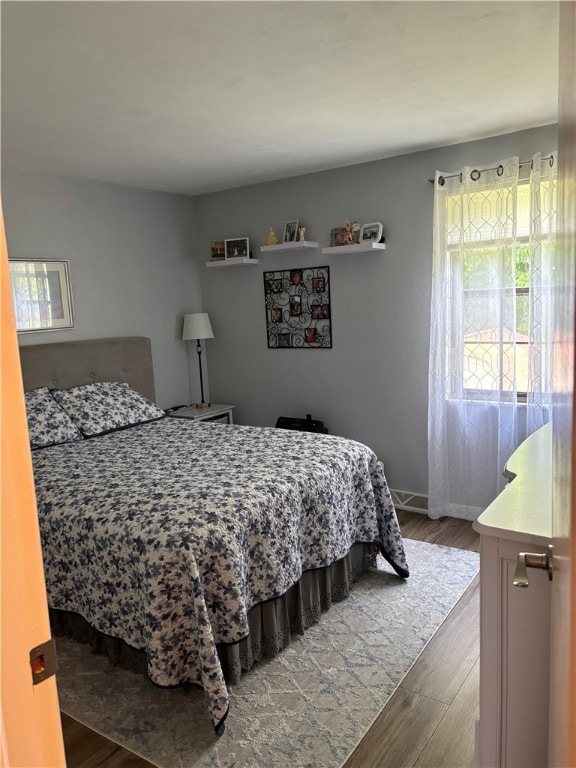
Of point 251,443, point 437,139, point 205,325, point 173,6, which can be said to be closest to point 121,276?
point 205,325

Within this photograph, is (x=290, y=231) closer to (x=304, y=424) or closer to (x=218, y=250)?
(x=218, y=250)

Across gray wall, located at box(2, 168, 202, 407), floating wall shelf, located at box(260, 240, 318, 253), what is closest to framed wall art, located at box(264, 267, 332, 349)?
floating wall shelf, located at box(260, 240, 318, 253)

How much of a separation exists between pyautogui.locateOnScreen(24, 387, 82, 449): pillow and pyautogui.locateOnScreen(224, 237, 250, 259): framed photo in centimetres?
184

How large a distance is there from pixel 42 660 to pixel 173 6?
71.7 inches

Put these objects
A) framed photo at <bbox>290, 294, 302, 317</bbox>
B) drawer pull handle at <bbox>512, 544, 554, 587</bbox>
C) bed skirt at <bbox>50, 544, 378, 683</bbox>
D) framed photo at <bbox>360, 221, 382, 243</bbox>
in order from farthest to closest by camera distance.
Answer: framed photo at <bbox>290, 294, 302, 317</bbox>
framed photo at <bbox>360, 221, 382, 243</bbox>
bed skirt at <bbox>50, 544, 378, 683</bbox>
drawer pull handle at <bbox>512, 544, 554, 587</bbox>

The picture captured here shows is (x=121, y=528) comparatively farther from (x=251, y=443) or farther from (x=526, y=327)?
(x=526, y=327)

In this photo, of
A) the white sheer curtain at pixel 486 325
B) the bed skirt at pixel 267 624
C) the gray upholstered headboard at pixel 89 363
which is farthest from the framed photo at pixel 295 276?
the bed skirt at pixel 267 624

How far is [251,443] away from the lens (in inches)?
126

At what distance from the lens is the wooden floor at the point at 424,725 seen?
6.15ft

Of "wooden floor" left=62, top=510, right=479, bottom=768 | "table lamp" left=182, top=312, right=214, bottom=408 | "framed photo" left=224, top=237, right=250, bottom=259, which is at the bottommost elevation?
"wooden floor" left=62, top=510, right=479, bottom=768

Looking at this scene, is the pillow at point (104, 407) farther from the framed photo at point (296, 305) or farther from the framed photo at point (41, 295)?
the framed photo at point (296, 305)

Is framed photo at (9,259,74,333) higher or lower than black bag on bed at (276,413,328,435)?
higher

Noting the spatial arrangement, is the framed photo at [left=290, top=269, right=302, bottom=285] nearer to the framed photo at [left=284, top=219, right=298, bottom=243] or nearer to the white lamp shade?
the framed photo at [left=284, top=219, right=298, bottom=243]

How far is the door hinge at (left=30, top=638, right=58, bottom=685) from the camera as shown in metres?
0.77
